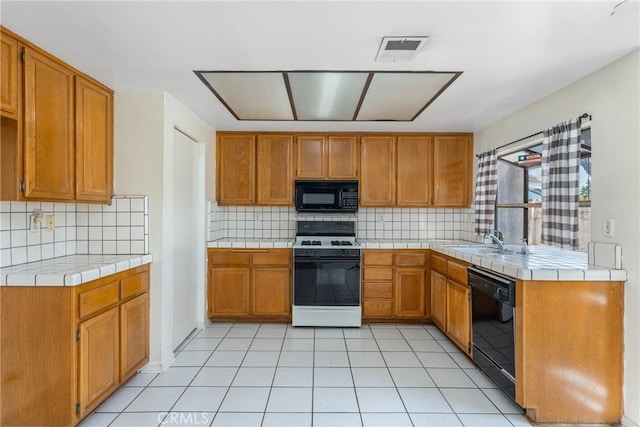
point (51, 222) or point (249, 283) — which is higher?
point (51, 222)

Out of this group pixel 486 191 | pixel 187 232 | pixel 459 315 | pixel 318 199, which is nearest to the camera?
pixel 459 315

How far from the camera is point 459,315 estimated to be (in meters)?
2.85

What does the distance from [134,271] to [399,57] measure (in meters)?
2.28

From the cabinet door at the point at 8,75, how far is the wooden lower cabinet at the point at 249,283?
213 cm

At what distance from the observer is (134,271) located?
2.37 meters

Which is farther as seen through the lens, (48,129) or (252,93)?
(252,93)

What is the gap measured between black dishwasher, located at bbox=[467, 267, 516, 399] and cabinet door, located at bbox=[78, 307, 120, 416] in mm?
2522

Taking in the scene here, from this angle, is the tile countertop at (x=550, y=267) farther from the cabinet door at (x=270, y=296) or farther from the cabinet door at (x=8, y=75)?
the cabinet door at (x=8, y=75)

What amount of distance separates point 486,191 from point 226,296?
2.97 metres

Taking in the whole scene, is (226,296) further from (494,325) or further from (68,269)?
(494,325)

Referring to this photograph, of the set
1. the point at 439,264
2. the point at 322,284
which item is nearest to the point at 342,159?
the point at 322,284

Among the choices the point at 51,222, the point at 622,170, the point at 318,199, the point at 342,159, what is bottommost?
the point at 51,222

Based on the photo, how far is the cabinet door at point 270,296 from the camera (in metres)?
3.59

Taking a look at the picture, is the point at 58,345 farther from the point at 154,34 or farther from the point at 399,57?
the point at 399,57
